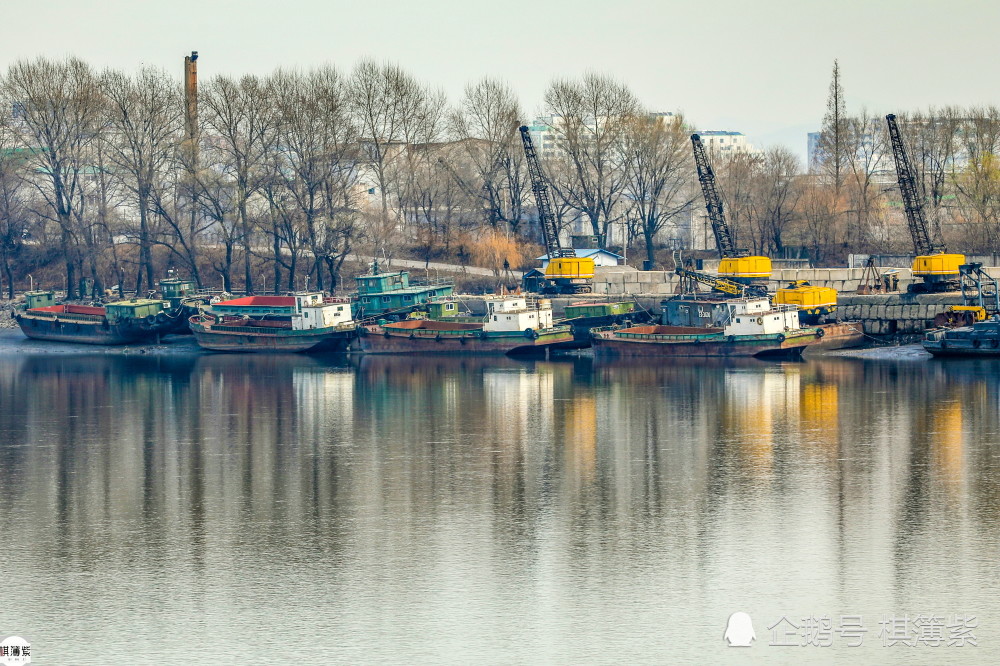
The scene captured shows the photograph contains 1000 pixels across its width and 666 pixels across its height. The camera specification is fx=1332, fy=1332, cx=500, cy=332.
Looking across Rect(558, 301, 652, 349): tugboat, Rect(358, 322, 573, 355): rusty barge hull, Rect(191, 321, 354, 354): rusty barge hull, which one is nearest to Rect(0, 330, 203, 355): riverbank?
Rect(191, 321, 354, 354): rusty barge hull

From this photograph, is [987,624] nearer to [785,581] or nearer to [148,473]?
[785,581]

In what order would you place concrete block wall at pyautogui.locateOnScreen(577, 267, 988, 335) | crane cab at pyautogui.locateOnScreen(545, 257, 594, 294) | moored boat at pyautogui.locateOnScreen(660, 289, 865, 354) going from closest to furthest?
moored boat at pyautogui.locateOnScreen(660, 289, 865, 354) < concrete block wall at pyautogui.locateOnScreen(577, 267, 988, 335) < crane cab at pyautogui.locateOnScreen(545, 257, 594, 294)

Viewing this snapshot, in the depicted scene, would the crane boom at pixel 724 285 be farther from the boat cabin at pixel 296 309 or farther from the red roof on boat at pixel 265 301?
the red roof on boat at pixel 265 301

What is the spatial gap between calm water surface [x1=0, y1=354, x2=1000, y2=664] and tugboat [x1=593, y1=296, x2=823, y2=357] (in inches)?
430

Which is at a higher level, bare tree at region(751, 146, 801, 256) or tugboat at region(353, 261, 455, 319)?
bare tree at region(751, 146, 801, 256)

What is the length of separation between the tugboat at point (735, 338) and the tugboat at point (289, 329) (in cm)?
1299

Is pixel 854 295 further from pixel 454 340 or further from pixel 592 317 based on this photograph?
pixel 454 340

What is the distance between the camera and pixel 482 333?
60062 millimetres

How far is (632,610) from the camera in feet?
67.5

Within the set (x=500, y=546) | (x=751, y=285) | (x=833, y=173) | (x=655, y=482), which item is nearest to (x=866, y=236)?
(x=833, y=173)

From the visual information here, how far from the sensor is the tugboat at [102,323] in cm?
6550

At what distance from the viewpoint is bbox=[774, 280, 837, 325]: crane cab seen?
6116 centimetres

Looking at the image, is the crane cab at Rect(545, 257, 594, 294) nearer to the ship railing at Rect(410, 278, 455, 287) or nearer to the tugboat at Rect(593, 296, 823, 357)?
the ship railing at Rect(410, 278, 455, 287)

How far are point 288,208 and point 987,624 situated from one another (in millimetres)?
62437
